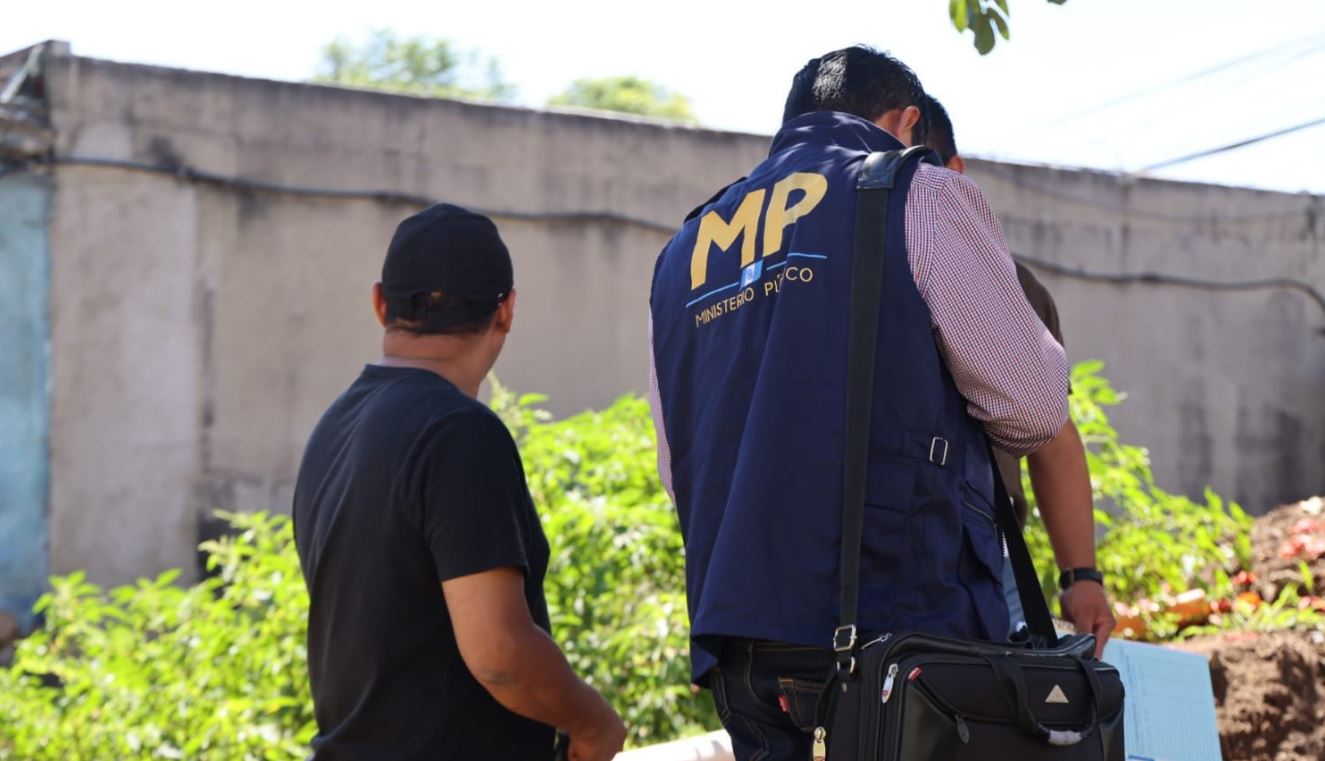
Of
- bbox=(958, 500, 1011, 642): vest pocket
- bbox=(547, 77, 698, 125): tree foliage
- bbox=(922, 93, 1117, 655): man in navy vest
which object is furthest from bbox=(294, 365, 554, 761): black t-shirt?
bbox=(547, 77, 698, 125): tree foliage

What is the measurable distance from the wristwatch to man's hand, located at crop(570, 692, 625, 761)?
0.97 meters

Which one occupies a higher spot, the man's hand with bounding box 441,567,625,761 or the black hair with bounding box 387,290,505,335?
the black hair with bounding box 387,290,505,335

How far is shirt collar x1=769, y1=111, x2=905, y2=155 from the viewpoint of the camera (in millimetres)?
2389

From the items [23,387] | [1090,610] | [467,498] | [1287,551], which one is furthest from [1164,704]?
[23,387]

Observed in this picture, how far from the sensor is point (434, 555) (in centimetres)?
214

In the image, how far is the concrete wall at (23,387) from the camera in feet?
25.3

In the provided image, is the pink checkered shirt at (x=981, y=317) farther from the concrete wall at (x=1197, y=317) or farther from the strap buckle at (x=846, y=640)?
the concrete wall at (x=1197, y=317)

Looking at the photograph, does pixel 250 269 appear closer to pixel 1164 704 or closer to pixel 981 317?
pixel 1164 704

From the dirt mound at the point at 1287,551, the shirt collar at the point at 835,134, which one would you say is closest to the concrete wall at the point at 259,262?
the dirt mound at the point at 1287,551

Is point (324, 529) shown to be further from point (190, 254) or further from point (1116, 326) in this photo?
point (1116, 326)

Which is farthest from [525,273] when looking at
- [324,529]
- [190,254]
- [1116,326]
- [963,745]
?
[963,745]

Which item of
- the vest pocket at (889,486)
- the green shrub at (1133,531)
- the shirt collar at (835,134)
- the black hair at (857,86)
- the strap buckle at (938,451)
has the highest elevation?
the black hair at (857,86)

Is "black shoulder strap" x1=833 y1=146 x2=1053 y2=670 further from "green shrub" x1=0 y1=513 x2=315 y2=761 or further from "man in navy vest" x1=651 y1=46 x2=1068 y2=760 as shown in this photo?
"green shrub" x1=0 y1=513 x2=315 y2=761

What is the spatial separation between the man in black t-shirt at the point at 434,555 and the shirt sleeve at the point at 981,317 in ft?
2.28
